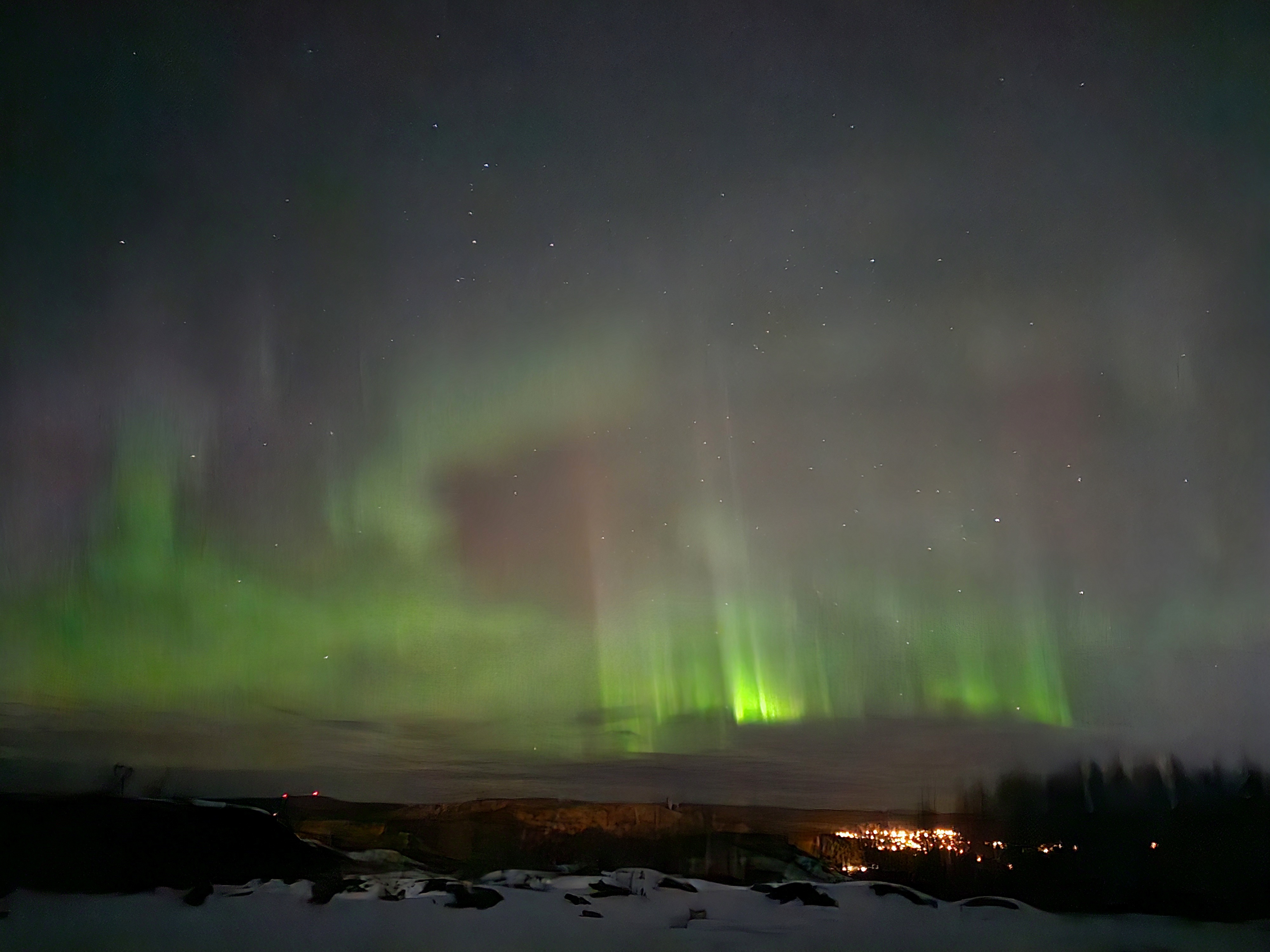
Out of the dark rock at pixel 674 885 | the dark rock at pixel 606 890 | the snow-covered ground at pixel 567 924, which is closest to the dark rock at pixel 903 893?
the snow-covered ground at pixel 567 924

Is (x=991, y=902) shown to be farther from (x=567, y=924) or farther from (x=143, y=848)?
(x=143, y=848)

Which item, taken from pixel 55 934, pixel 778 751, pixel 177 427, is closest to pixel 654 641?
pixel 778 751

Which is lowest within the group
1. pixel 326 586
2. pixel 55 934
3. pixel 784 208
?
pixel 55 934

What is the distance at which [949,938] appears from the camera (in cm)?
274

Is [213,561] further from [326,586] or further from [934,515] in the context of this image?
[934,515]

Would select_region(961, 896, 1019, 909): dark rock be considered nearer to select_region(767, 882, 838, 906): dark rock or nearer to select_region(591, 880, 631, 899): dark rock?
select_region(767, 882, 838, 906): dark rock

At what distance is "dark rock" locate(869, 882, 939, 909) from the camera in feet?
9.04

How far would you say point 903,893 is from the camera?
276 cm

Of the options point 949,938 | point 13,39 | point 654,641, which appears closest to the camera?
point 949,938

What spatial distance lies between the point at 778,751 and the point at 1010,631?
0.75 meters

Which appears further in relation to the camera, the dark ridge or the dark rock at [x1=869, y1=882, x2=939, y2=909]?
the dark ridge

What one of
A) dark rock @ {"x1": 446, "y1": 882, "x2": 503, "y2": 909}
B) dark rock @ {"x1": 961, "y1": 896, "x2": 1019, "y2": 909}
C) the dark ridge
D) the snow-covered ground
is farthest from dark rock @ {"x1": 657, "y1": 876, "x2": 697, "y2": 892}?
the dark ridge

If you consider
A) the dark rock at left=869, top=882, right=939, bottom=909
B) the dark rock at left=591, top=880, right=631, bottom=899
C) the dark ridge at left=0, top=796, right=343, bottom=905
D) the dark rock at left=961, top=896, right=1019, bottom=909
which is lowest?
the dark rock at left=961, top=896, right=1019, bottom=909

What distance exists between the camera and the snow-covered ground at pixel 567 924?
2.73 meters
